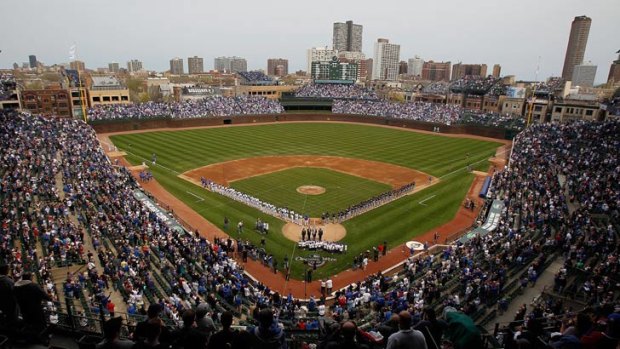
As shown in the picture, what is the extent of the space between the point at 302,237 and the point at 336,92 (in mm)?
72188

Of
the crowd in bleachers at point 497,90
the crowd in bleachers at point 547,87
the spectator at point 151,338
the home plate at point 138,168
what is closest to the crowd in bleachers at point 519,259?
the spectator at point 151,338

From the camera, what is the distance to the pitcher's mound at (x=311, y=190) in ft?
107

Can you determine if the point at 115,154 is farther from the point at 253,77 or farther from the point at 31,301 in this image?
the point at 253,77

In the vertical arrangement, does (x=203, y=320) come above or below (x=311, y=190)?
above

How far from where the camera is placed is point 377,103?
8275cm

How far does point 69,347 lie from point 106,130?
59057 mm

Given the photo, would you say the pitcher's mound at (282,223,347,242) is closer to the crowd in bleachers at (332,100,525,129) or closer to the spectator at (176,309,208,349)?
the spectator at (176,309,208,349)

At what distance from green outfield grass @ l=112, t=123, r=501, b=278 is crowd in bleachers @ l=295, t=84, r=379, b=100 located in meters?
17.7

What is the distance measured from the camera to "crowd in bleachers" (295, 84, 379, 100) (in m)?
88.2

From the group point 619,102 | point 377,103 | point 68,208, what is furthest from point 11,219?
point 377,103

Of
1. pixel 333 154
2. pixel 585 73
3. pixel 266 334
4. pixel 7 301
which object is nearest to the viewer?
pixel 266 334

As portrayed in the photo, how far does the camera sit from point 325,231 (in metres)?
25.0

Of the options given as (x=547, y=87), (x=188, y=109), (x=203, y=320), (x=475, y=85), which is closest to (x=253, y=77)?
(x=188, y=109)

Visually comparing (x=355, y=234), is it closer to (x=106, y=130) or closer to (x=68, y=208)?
(x=68, y=208)
